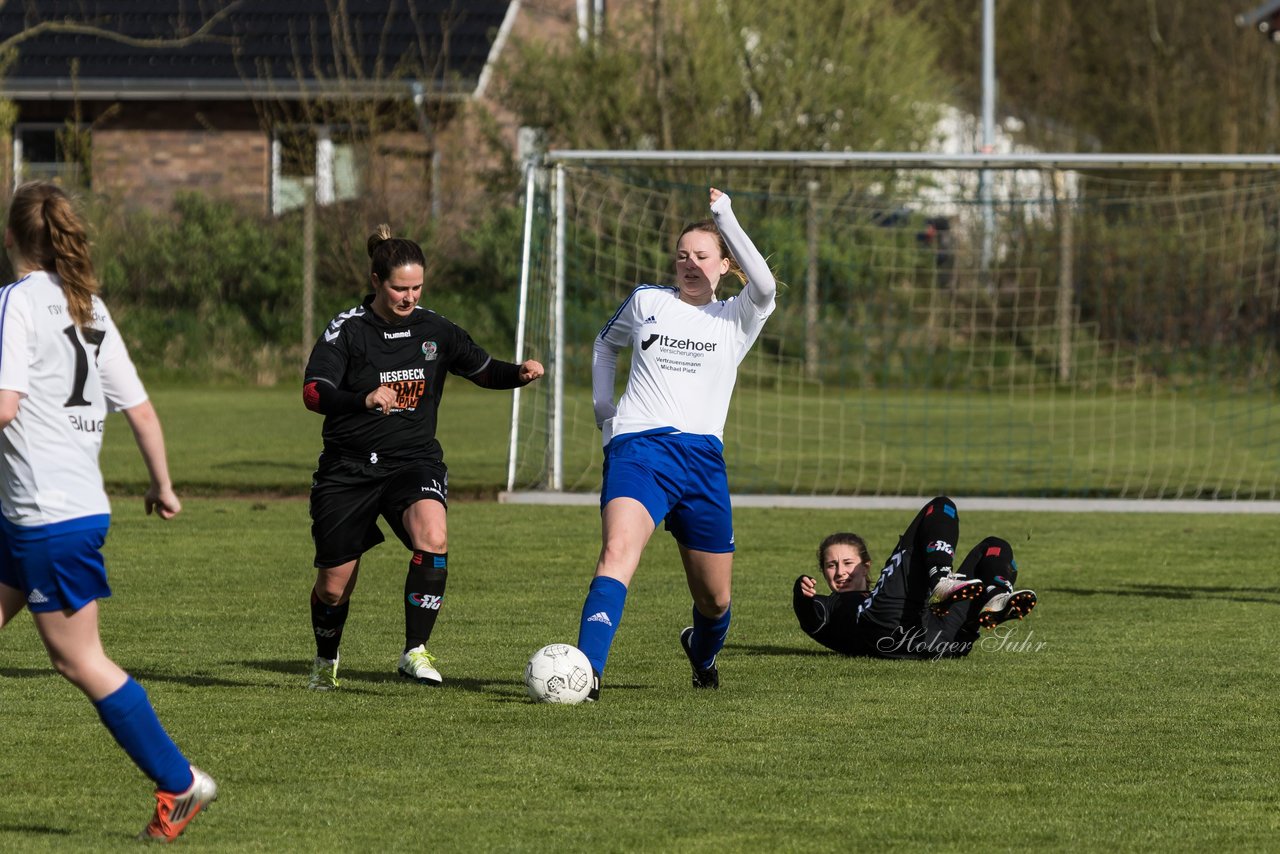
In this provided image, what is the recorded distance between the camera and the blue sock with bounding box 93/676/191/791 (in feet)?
16.2

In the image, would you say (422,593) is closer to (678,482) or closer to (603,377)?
(603,377)

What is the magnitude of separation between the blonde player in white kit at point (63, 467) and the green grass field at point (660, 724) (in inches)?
13.4

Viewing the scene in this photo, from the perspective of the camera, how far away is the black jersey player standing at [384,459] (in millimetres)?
7434

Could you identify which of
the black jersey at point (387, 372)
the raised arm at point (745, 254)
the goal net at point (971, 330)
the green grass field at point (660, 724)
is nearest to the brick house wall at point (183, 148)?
the goal net at point (971, 330)

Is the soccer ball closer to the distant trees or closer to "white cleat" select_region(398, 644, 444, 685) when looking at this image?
"white cleat" select_region(398, 644, 444, 685)

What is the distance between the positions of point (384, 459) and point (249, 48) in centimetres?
2507

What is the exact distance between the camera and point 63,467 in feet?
16.3

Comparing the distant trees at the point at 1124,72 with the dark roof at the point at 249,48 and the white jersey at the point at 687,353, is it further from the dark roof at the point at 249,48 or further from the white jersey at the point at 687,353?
the white jersey at the point at 687,353

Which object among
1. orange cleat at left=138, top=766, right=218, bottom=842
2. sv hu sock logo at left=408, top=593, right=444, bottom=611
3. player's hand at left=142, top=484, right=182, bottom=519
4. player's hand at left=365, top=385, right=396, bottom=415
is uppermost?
player's hand at left=365, top=385, right=396, bottom=415

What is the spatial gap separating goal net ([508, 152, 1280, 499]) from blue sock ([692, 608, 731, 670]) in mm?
10191

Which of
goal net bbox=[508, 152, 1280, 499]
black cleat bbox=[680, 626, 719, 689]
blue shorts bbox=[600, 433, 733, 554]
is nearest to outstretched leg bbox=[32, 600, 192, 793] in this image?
blue shorts bbox=[600, 433, 733, 554]

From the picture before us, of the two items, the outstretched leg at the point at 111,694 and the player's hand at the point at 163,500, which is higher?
the player's hand at the point at 163,500

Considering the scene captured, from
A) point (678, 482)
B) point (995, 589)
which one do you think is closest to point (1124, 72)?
point (995, 589)

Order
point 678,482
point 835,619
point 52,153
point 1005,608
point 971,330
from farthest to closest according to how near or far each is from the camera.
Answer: point 52,153, point 971,330, point 835,619, point 1005,608, point 678,482
